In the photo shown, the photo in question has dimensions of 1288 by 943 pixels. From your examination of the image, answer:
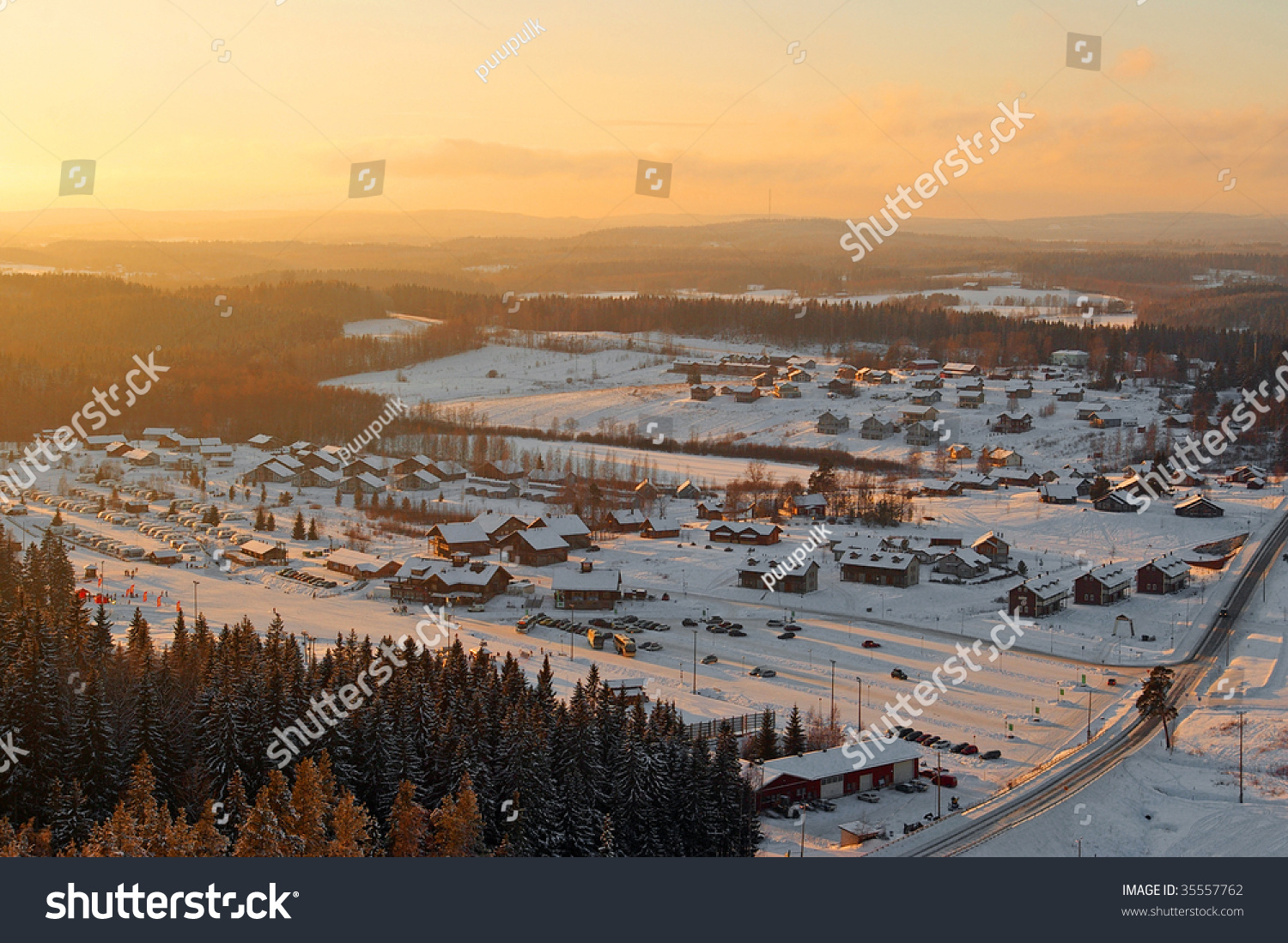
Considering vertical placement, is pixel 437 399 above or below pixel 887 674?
above

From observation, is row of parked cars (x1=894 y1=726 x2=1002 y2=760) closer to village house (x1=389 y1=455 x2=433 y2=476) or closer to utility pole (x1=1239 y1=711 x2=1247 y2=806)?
utility pole (x1=1239 y1=711 x2=1247 y2=806)

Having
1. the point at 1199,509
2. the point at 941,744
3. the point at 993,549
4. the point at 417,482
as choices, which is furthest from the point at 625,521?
the point at 941,744

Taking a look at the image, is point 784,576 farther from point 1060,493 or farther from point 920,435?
point 920,435

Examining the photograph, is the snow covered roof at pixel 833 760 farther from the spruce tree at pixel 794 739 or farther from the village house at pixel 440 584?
the village house at pixel 440 584

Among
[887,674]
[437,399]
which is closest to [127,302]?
[437,399]

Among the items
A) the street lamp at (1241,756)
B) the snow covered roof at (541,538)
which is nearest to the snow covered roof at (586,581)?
the snow covered roof at (541,538)

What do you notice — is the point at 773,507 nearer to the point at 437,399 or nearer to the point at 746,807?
the point at 746,807
